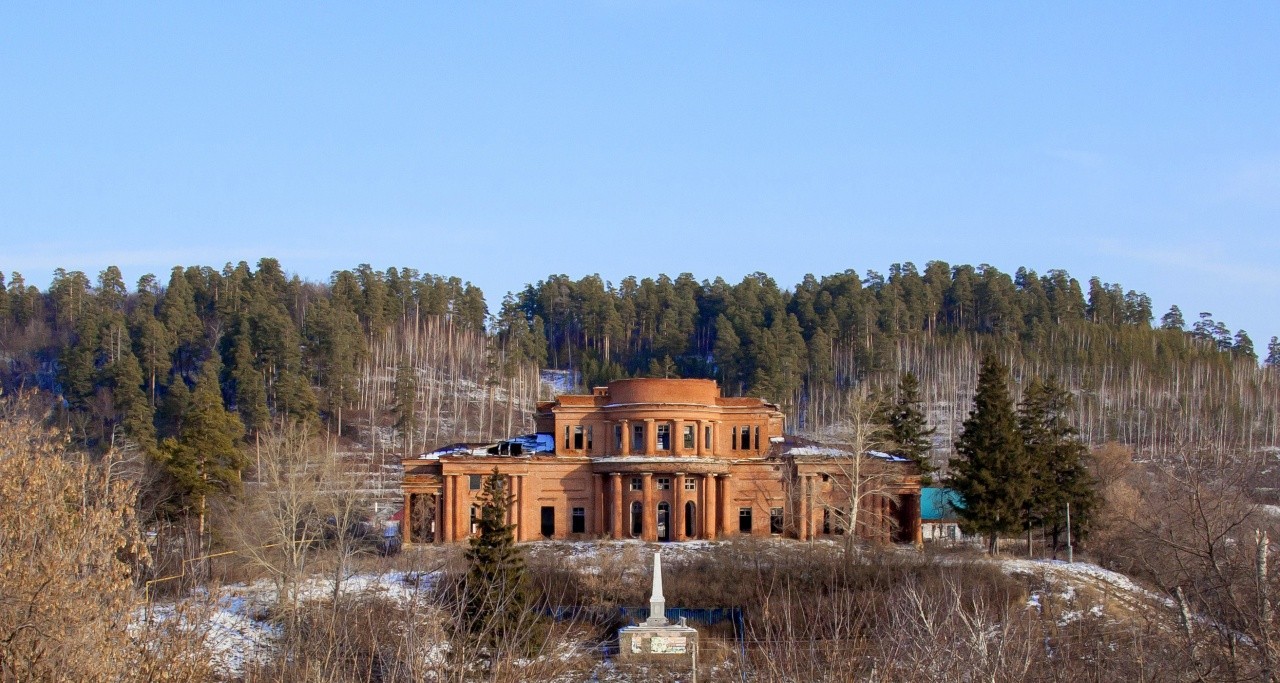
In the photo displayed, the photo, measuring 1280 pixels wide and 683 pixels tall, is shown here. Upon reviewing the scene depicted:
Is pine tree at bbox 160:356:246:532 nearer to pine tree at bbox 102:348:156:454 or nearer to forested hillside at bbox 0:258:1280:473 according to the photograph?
pine tree at bbox 102:348:156:454

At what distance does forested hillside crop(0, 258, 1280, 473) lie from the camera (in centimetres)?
9631

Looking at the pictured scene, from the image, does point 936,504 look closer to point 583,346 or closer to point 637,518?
point 637,518

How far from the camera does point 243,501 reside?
5694 centimetres

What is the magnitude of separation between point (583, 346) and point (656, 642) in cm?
9267

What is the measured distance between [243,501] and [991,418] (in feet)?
101

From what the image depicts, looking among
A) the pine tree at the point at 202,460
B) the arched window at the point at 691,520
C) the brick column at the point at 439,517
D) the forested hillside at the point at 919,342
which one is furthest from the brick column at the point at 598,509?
the forested hillside at the point at 919,342

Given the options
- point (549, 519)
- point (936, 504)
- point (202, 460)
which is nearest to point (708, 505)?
point (549, 519)

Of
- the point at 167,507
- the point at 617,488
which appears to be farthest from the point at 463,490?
the point at 167,507

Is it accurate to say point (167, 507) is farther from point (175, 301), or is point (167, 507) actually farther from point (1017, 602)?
point (175, 301)

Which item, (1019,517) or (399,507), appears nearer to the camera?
(1019,517)

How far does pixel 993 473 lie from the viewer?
176ft

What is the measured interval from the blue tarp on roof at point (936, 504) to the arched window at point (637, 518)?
15.4 metres

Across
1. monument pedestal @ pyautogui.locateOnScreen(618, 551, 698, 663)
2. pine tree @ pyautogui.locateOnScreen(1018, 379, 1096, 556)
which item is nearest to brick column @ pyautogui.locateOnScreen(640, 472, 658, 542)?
pine tree @ pyautogui.locateOnScreen(1018, 379, 1096, 556)

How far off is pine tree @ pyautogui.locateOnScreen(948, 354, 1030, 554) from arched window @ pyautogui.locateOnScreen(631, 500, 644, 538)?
42.1ft
